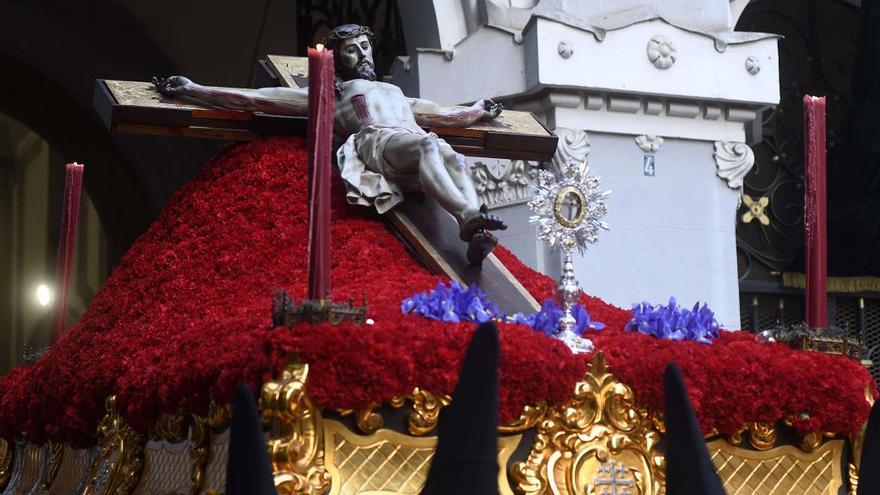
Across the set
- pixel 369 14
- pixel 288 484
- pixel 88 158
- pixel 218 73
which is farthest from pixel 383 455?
pixel 88 158

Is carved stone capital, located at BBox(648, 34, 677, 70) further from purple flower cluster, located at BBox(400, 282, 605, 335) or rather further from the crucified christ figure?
purple flower cluster, located at BBox(400, 282, 605, 335)

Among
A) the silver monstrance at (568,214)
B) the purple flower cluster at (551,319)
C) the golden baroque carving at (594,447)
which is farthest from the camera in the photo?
the silver monstrance at (568,214)

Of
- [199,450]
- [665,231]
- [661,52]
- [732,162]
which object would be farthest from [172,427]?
[732,162]

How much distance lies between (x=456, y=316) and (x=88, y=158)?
26.5 ft

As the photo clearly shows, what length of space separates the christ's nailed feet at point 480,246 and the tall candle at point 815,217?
41.4 inches

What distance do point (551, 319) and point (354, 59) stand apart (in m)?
1.46

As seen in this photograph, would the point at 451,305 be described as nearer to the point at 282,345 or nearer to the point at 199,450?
the point at 282,345

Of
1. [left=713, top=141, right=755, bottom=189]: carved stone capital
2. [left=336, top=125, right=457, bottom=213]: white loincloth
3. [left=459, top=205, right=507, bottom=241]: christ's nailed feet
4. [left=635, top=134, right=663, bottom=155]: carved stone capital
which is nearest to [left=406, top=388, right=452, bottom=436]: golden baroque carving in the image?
[left=459, top=205, right=507, bottom=241]: christ's nailed feet

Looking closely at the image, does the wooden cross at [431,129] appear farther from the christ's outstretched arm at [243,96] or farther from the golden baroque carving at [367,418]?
the golden baroque carving at [367,418]

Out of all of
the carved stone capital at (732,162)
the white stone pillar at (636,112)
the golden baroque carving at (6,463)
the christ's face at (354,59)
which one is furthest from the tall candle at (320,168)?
the carved stone capital at (732,162)

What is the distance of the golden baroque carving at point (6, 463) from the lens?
698 cm

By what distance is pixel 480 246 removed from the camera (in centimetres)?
571

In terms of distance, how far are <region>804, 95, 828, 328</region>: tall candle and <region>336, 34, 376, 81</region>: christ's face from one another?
1536 millimetres

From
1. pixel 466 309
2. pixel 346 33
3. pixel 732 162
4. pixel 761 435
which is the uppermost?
pixel 346 33
